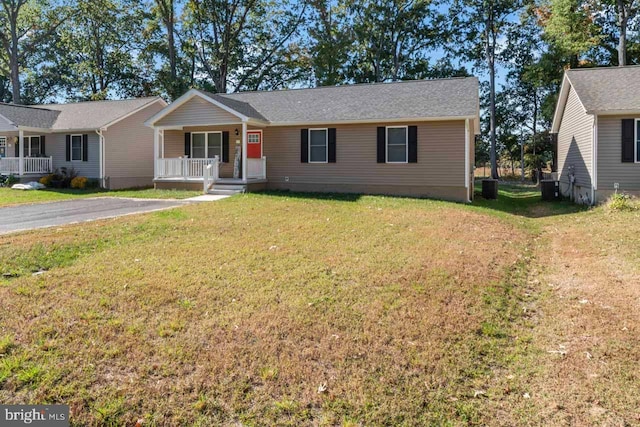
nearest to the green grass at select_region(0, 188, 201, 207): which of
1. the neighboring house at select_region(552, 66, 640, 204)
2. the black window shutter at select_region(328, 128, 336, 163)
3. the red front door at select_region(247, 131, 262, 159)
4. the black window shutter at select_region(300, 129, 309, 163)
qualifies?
the red front door at select_region(247, 131, 262, 159)

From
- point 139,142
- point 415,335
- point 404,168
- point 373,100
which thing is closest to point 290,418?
point 415,335

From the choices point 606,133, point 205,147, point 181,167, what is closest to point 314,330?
point 606,133

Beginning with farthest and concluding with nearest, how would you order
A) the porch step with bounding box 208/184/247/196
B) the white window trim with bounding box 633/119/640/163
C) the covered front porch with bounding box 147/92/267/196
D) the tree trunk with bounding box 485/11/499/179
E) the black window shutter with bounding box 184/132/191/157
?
the tree trunk with bounding box 485/11/499/179, the black window shutter with bounding box 184/132/191/157, the covered front porch with bounding box 147/92/267/196, the porch step with bounding box 208/184/247/196, the white window trim with bounding box 633/119/640/163

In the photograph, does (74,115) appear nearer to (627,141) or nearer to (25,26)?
(25,26)

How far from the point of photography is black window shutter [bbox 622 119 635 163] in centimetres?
1309

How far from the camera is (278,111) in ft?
58.2

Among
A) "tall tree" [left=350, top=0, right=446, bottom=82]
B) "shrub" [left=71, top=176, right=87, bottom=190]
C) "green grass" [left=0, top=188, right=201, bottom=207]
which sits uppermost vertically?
"tall tree" [left=350, top=0, right=446, bottom=82]

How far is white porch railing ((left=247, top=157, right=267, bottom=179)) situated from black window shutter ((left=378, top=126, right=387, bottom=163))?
183 inches

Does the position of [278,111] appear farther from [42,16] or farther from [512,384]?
[42,16]

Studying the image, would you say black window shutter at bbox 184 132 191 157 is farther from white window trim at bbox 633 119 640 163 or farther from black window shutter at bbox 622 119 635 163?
white window trim at bbox 633 119 640 163

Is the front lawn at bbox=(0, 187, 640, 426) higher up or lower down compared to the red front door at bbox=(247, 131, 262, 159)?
lower down

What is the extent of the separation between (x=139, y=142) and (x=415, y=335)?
21.1 metres

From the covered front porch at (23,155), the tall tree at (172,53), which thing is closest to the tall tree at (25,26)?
the tall tree at (172,53)

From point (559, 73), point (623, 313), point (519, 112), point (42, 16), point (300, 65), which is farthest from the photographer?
point (519, 112)
